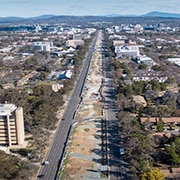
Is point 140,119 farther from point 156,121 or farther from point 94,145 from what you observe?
point 94,145

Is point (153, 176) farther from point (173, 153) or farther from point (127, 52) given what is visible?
point (127, 52)

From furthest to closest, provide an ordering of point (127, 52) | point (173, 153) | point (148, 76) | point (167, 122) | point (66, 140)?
point (127, 52) → point (148, 76) → point (167, 122) → point (66, 140) → point (173, 153)

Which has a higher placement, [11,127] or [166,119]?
[11,127]

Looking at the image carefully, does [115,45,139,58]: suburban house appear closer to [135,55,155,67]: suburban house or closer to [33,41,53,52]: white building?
[135,55,155,67]: suburban house

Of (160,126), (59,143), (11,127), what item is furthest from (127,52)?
(11,127)

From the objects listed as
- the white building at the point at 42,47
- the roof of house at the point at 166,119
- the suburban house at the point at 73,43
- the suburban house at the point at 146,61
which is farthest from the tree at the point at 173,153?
the suburban house at the point at 73,43

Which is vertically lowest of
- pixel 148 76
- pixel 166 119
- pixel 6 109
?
pixel 166 119

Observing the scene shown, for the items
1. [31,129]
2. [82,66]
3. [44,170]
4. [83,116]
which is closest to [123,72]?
[82,66]

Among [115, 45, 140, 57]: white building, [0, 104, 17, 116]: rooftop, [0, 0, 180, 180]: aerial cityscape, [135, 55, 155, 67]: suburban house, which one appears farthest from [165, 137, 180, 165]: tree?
[115, 45, 140, 57]: white building

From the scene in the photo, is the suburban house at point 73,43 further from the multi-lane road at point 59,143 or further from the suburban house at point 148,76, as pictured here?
the multi-lane road at point 59,143
